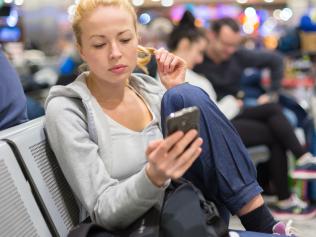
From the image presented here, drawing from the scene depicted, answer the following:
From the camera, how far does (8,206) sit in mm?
1241

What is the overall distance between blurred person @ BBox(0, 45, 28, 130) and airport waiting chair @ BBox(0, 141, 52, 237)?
0.29 metres

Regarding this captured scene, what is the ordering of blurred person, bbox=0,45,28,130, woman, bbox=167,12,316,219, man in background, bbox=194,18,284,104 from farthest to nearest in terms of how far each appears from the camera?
man in background, bbox=194,18,284,104
woman, bbox=167,12,316,219
blurred person, bbox=0,45,28,130

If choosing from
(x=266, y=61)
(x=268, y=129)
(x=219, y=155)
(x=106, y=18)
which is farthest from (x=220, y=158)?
(x=266, y=61)

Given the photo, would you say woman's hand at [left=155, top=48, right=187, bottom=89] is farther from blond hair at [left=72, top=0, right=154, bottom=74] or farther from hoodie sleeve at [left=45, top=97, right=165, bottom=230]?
hoodie sleeve at [left=45, top=97, right=165, bottom=230]

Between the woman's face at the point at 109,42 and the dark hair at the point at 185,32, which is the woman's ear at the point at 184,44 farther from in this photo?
the woman's face at the point at 109,42

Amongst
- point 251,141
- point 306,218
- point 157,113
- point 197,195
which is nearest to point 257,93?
point 251,141

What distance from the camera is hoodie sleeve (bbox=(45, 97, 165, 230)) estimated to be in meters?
1.28

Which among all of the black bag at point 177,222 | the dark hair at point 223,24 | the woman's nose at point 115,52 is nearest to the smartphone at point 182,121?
the black bag at point 177,222

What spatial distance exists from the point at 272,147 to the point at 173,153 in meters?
2.39

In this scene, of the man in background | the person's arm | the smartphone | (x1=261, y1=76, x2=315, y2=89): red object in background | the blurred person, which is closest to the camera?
the smartphone

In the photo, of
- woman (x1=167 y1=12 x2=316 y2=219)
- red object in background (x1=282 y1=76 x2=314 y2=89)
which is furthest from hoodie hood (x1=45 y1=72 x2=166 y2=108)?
red object in background (x1=282 y1=76 x2=314 y2=89)

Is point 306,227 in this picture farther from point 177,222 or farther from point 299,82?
point 299,82

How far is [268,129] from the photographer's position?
11.2ft

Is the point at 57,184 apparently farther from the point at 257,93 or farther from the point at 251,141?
the point at 257,93
